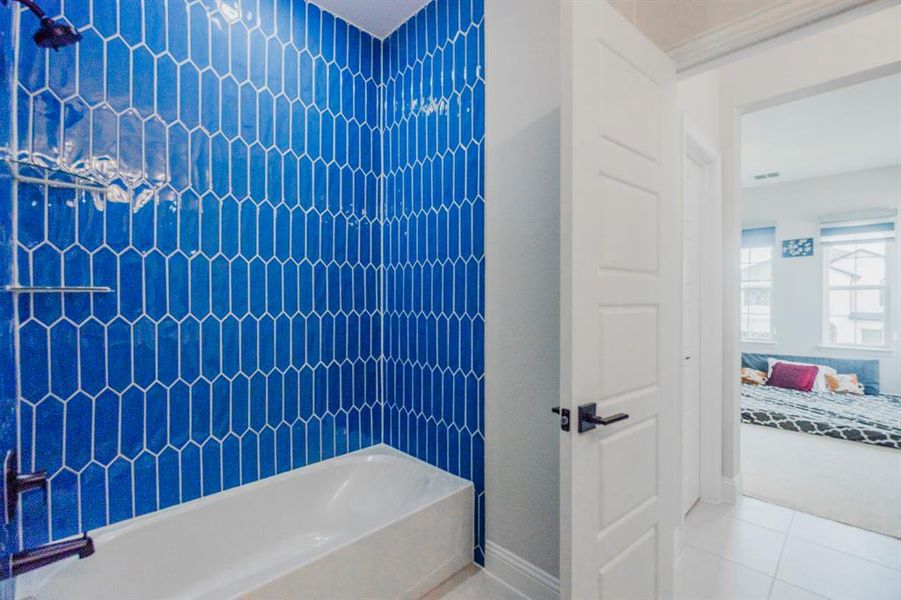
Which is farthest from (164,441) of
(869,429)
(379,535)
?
(869,429)

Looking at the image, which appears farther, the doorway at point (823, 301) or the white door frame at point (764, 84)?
the doorway at point (823, 301)

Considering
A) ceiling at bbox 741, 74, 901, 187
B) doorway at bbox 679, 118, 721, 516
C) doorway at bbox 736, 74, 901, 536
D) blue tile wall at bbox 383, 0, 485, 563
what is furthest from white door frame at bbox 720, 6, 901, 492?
blue tile wall at bbox 383, 0, 485, 563

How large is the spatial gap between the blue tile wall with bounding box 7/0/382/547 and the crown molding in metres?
1.62

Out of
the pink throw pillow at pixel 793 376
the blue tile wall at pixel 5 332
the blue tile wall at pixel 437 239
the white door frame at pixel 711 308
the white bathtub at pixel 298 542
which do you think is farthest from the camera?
the pink throw pillow at pixel 793 376

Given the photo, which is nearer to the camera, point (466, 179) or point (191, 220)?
point (191, 220)

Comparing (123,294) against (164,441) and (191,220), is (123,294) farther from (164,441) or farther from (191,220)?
(164,441)

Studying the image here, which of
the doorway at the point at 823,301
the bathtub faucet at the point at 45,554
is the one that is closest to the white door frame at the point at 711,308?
the doorway at the point at 823,301

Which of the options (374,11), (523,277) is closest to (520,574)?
(523,277)

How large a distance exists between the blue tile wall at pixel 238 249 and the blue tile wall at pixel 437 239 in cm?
1

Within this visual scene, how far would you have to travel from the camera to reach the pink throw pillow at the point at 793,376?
5.16m

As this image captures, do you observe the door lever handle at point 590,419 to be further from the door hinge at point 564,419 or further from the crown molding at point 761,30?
the crown molding at point 761,30

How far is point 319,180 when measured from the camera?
2266mm

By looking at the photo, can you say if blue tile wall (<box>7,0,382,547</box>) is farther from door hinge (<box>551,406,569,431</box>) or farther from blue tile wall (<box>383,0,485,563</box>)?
door hinge (<box>551,406,569,431</box>)

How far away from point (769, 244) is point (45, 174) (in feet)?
23.9
